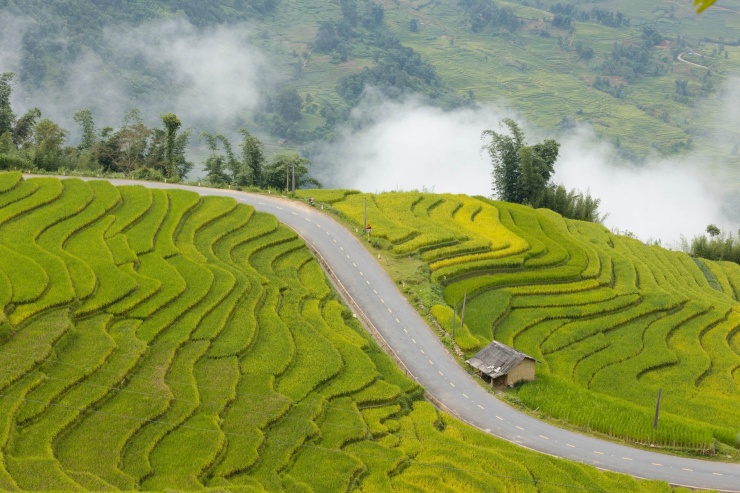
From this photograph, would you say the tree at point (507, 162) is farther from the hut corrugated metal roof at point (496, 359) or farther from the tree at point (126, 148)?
the hut corrugated metal roof at point (496, 359)

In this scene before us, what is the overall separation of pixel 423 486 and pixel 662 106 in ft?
506

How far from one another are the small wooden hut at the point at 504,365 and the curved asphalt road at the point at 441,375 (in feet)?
2.66

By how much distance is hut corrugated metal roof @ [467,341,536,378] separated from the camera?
1533 inches

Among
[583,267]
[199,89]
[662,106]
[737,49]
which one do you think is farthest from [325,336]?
[737,49]

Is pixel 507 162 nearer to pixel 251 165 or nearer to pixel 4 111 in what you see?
pixel 251 165

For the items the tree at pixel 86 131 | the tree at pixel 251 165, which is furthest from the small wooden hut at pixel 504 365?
the tree at pixel 86 131

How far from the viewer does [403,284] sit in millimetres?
48281

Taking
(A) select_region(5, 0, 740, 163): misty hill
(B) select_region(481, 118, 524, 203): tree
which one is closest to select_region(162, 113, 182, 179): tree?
(B) select_region(481, 118, 524, 203): tree

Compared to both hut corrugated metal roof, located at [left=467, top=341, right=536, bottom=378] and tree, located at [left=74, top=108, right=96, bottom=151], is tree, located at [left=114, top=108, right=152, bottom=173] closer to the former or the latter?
tree, located at [left=74, top=108, right=96, bottom=151]

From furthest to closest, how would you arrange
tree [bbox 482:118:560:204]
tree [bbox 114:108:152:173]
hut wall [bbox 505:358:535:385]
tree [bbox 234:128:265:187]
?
tree [bbox 482:118:560:204], tree [bbox 114:108:152:173], tree [bbox 234:128:265:187], hut wall [bbox 505:358:535:385]

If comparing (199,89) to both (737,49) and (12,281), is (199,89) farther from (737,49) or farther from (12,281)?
(737,49)

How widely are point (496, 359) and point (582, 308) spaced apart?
12.1 m

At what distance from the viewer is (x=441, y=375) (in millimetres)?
39875

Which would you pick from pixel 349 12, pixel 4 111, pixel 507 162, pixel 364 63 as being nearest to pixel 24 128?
pixel 4 111
